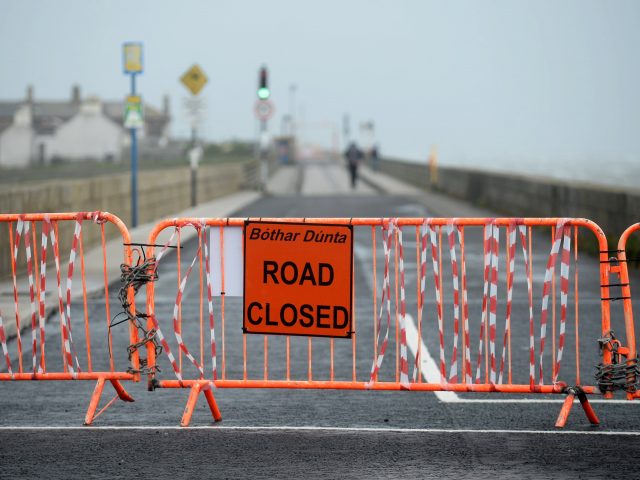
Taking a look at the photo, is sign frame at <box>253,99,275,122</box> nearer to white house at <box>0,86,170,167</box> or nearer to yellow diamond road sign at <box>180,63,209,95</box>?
yellow diamond road sign at <box>180,63,209,95</box>

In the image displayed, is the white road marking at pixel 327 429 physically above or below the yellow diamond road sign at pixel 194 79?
below

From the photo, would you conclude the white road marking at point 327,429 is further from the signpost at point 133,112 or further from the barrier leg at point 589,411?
the signpost at point 133,112

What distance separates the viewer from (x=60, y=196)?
17.6m

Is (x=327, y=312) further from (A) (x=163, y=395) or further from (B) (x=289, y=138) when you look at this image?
(B) (x=289, y=138)

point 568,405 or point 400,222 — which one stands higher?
point 400,222

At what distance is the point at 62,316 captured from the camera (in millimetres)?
8094

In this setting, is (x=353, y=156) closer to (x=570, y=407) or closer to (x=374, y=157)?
(x=374, y=157)

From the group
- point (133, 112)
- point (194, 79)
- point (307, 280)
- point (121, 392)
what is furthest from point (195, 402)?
point (194, 79)

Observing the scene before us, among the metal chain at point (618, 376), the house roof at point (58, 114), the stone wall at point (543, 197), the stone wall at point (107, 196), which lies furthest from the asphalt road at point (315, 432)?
the house roof at point (58, 114)

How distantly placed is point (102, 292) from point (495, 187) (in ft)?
60.4

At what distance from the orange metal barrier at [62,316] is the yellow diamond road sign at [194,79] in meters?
11.9

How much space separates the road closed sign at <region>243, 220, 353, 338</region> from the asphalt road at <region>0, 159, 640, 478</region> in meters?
0.55

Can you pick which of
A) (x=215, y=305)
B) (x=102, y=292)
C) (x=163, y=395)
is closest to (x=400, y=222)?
(x=163, y=395)

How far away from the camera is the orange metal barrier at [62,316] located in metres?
7.83
